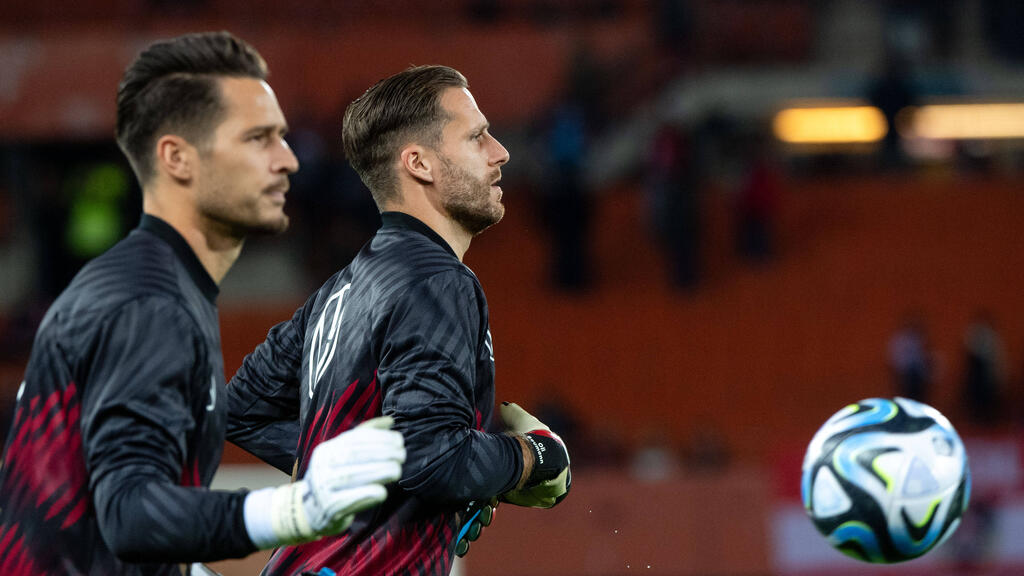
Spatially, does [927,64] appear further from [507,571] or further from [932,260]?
[507,571]

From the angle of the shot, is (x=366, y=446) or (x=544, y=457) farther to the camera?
(x=544, y=457)

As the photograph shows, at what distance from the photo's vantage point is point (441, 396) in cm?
372

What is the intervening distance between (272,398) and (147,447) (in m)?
1.40

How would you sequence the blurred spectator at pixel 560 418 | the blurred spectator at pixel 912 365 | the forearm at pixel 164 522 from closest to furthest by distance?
the forearm at pixel 164 522
the blurred spectator at pixel 560 418
the blurred spectator at pixel 912 365

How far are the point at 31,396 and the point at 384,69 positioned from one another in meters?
19.1

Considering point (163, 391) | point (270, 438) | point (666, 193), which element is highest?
point (163, 391)

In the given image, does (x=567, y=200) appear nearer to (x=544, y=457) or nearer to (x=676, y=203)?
(x=676, y=203)

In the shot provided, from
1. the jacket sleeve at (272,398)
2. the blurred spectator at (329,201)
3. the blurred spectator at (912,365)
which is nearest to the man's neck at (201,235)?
the jacket sleeve at (272,398)

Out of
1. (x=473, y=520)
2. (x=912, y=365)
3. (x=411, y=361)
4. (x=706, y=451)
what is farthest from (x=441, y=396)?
(x=912, y=365)

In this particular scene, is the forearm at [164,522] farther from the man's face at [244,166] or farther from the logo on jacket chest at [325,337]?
the logo on jacket chest at [325,337]

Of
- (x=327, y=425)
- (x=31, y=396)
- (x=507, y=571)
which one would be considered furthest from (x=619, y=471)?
(x=31, y=396)

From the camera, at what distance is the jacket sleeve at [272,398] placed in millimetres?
4422

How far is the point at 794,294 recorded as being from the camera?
20.3m

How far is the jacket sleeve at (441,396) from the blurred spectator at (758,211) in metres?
16.2
